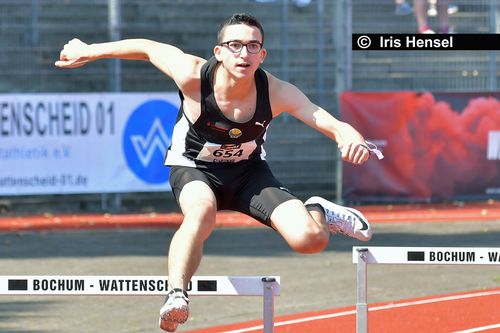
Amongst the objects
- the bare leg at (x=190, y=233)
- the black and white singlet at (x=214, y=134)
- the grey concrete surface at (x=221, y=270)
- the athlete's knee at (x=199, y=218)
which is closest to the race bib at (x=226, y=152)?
the black and white singlet at (x=214, y=134)

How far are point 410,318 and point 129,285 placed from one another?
3831 millimetres

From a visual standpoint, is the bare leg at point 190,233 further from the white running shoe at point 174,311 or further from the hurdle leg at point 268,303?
the hurdle leg at point 268,303

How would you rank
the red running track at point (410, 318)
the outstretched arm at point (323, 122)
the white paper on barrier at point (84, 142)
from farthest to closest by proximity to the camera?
the white paper on barrier at point (84, 142) < the red running track at point (410, 318) < the outstretched arm at point (323, 122)

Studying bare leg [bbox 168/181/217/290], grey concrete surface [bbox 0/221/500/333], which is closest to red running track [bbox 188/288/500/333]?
grey concrete surface [bbox 0/221/500/333]

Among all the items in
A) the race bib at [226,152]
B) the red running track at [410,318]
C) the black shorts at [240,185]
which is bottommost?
the red running track at [410,318]

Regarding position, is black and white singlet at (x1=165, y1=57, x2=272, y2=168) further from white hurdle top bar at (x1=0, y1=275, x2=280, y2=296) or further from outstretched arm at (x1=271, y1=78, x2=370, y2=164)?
white hurdle top bar at (x1=0, y1=275, x2=280, y2=296)

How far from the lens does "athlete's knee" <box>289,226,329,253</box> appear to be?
6973 mm

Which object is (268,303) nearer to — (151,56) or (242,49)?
(242,49)

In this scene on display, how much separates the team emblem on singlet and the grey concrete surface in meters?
3.13

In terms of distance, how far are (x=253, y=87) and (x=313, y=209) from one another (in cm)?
84

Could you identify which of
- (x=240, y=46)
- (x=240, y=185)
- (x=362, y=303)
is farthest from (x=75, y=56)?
(x=362, y=303)

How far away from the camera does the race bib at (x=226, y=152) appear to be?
24.2ft

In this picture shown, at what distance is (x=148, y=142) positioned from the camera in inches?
733

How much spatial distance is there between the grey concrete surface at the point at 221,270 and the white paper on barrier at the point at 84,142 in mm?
1676
